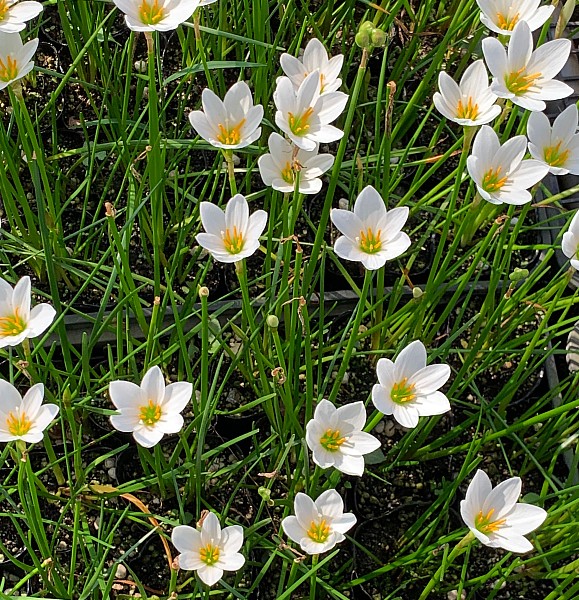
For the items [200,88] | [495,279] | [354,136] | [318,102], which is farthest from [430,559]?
[200,88]

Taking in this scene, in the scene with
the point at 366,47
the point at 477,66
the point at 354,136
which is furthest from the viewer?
the point at 354,136

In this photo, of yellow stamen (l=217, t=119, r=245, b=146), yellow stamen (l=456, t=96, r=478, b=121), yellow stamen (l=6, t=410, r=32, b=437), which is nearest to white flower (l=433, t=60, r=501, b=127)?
yellow stamen (l=456, t=96, r=478, b=121)

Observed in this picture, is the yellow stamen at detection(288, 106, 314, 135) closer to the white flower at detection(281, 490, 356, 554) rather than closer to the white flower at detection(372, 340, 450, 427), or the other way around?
the white flower at detection(372, 340, 450, 427)

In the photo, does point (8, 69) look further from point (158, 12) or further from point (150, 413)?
point (150, 413)

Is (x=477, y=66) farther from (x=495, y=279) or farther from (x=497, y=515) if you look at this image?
(x=497, y=515)

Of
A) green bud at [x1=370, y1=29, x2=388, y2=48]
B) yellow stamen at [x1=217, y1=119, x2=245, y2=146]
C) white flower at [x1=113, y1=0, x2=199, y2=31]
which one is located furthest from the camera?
yellow stamen at [x1=217, y1=119, x2=245, y2=146]

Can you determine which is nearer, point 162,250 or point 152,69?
point 152,69
